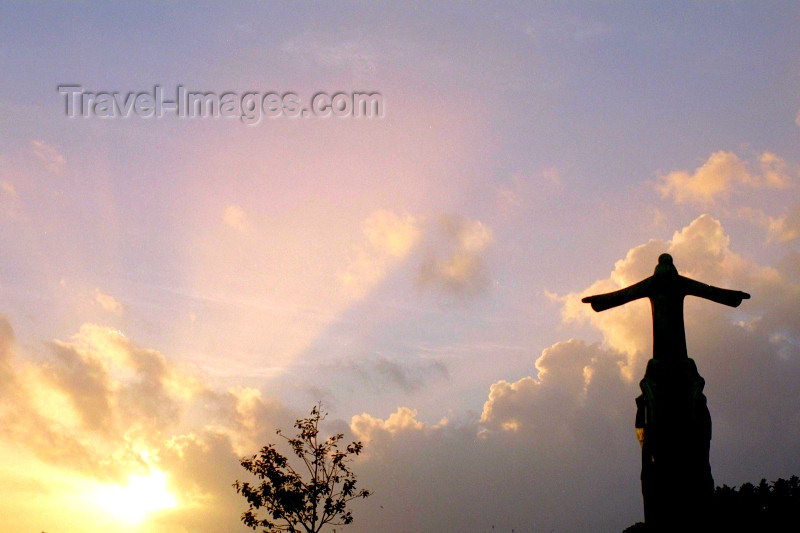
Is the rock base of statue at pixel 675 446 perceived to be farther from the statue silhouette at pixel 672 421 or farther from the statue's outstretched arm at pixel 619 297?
the statue's outstretched arm at pixel 619 297

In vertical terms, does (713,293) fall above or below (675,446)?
above

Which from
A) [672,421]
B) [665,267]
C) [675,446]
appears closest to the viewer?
[675,446]

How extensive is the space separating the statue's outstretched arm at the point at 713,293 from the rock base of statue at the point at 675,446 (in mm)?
1813

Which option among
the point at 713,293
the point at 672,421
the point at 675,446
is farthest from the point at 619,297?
the point at 675,446

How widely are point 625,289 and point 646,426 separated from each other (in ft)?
10.6

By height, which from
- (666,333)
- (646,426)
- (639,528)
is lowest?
(639,528)

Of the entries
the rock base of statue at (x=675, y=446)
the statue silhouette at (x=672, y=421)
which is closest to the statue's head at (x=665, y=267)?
the statue silhouette at (x=672, y=421)

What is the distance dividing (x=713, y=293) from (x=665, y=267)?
1354 millimetres

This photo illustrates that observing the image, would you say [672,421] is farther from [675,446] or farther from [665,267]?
[665,267]

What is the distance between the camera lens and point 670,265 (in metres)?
15.7

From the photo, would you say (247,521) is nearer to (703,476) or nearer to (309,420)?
(309,420)

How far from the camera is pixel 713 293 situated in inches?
626

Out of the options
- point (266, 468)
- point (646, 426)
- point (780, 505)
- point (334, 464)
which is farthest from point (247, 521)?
point (780, 505)

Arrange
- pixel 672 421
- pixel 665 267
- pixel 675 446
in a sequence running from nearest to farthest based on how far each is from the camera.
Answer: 1. pixel 675 446
2. pixel 672 421
3. pixel 665 267
